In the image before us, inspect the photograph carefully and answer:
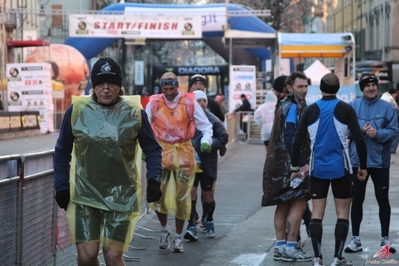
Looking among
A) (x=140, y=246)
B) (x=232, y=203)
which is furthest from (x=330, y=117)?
(x=232, y=203)

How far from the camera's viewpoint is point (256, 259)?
8.65m

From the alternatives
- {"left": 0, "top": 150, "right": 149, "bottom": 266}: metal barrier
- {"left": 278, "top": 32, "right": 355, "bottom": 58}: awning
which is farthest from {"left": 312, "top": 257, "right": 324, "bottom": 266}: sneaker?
{"left": 278, "top": 32, "right": 355, "bottom": 58}: awning

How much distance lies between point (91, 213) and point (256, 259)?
315cm

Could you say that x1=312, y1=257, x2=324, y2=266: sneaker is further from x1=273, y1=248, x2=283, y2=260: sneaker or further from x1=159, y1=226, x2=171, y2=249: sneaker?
x1=159, y1=226, x2=171, y2=249: sneaker

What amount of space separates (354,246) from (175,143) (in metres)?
1.96

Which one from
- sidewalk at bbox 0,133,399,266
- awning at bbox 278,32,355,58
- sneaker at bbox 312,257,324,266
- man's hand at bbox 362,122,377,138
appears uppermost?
awning at bbox 278,32,355,58

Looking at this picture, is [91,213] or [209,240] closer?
[91,213]

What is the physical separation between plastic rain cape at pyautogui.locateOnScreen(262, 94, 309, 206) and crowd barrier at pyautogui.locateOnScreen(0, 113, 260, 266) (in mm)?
1838

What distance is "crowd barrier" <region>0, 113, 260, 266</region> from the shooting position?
6.11 metres

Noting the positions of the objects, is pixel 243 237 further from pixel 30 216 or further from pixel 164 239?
pixel 30 216

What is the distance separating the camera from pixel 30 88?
3531 cm

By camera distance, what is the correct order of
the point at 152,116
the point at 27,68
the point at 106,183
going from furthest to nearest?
the point at 27,68, the point at 152,116, the point at 106,183

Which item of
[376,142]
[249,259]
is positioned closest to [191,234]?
[249,259]

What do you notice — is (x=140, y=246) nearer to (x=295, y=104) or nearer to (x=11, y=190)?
(x=295, y=104)
